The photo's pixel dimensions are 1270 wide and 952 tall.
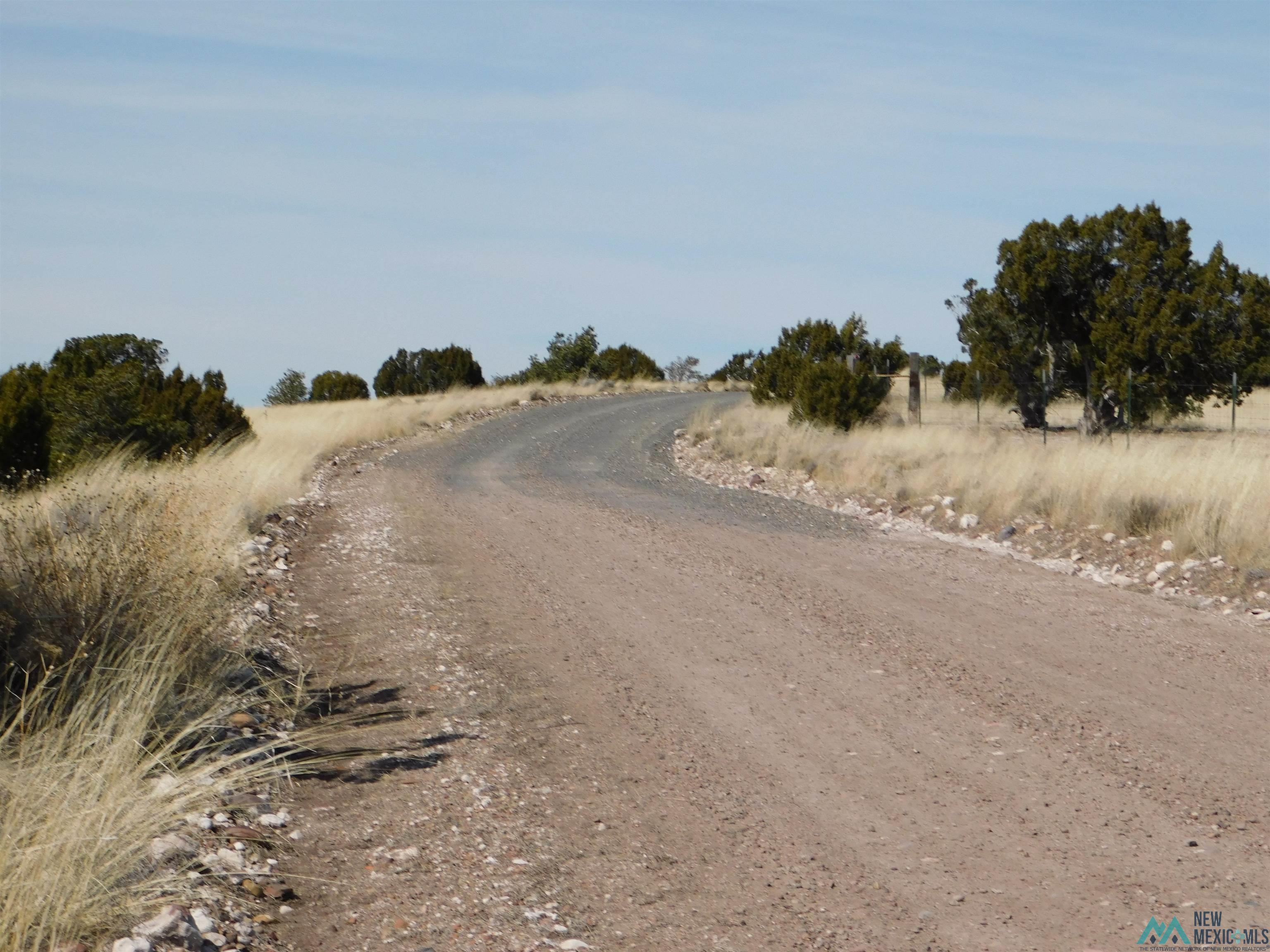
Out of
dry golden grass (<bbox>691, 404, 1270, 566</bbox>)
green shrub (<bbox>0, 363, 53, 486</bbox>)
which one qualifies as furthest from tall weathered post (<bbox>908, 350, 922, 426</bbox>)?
green shrub (<bbox>0, 363, 53, 486</bbox>)

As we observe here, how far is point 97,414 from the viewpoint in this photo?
57.3 feet

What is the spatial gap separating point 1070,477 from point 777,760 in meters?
9.20

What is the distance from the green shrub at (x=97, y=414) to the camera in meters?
14.2

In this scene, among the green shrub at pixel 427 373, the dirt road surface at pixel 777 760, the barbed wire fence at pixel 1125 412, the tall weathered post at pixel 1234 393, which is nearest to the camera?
the dirt road surface at pixel 777 760

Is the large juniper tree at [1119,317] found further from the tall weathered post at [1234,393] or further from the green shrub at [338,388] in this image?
the green shrub at [338,388]

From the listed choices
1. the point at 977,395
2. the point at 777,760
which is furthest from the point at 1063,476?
the point at 977,395

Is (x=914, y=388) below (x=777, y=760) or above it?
above

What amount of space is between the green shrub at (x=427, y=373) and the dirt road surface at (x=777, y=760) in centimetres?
4131

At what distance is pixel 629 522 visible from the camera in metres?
14.2

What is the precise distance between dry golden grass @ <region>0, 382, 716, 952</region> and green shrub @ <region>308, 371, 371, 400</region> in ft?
145

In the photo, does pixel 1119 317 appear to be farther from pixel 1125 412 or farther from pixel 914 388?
pixel 914 388

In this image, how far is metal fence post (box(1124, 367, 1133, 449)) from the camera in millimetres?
22156

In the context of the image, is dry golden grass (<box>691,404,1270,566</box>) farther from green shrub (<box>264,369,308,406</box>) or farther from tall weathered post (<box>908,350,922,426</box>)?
green shrub (<box>264,369,308,406</box>)

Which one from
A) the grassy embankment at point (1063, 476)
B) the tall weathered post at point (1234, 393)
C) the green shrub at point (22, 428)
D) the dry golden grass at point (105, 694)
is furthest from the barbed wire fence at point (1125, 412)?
the green shrub at point (22, 428)
